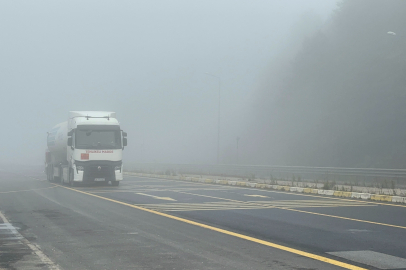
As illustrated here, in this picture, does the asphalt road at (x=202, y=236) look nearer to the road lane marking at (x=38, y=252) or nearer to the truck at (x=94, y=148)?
the road lane marking at (x=38, y=252)

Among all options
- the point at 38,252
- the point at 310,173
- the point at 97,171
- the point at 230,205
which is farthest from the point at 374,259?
the point at 310,173

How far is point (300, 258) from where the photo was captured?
7.93 metres

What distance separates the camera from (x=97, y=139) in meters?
27.3

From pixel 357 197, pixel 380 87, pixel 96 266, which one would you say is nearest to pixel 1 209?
pixel 96 266

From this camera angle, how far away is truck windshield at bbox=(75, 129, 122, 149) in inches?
1067

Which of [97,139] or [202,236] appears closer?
[202,236]

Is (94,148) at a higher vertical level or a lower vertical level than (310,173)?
higher

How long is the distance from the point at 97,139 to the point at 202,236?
18.1 meters

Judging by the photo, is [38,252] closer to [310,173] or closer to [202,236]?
[202,236]

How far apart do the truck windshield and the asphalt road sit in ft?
33.7

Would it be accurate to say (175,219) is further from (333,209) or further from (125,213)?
(333,209)

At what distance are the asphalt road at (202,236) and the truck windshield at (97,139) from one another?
33.7 ft

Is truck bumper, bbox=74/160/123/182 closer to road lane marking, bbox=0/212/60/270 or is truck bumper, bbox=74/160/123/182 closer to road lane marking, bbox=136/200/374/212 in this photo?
road lane marking, bbox=136/200/374/212

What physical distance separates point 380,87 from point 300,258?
4835 cm
